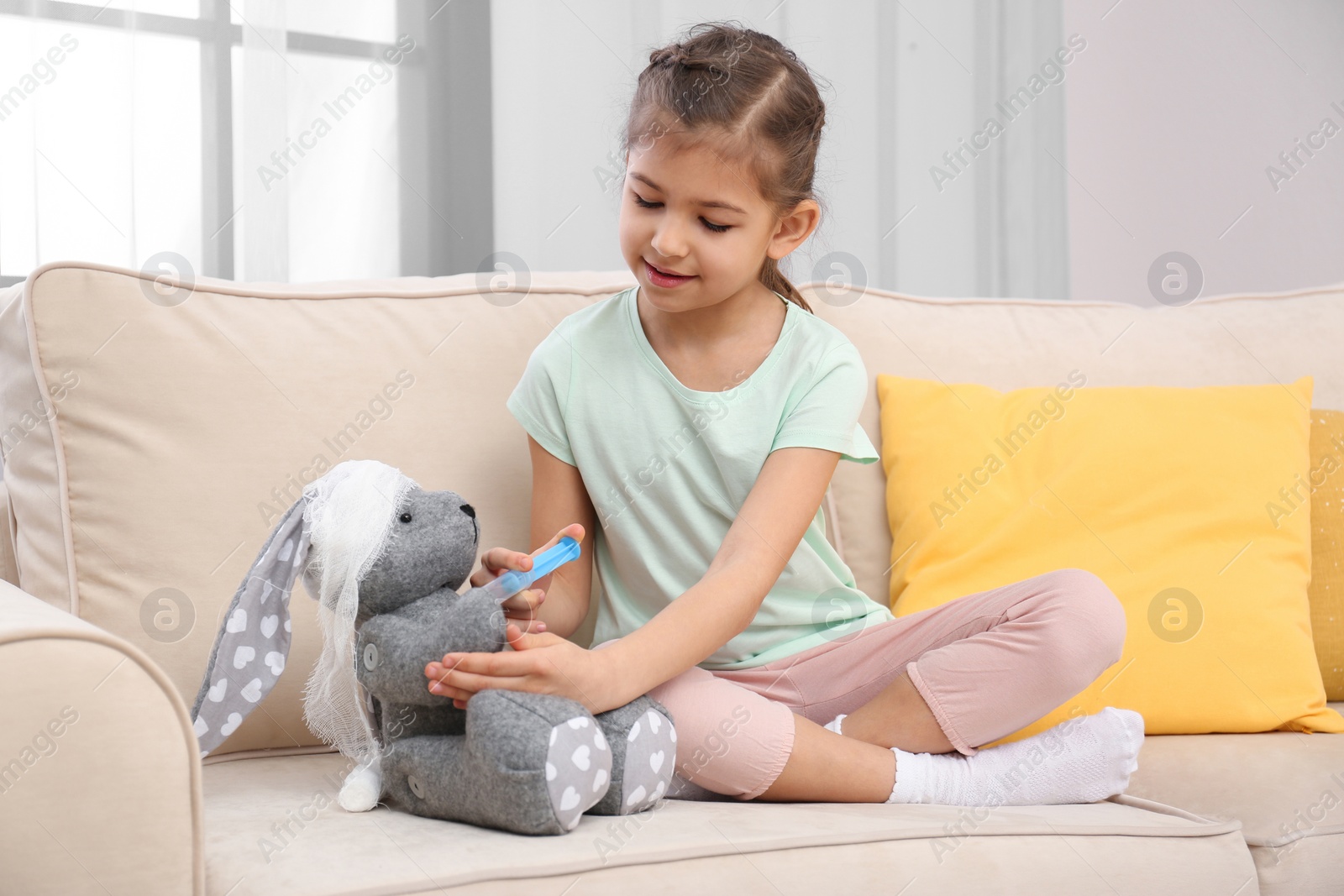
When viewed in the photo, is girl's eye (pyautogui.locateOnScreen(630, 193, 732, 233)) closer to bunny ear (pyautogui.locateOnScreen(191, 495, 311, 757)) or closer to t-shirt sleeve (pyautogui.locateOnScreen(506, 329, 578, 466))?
t-shirt sleeve (pyautogui.locateOnScreen(506, 329, 578, 466))

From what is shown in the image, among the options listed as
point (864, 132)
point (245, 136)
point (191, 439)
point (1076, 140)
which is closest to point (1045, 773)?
point (191, 439)

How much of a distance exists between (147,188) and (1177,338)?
4.47ft

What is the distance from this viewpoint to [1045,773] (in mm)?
912

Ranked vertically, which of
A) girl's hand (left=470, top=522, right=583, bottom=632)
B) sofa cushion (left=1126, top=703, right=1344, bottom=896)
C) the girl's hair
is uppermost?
the girl's hair

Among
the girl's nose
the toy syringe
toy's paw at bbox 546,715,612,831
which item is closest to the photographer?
toy's paw at bbox 546,715,612,831

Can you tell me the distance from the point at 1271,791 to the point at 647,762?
1.81ft

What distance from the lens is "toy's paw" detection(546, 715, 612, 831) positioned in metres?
0.72

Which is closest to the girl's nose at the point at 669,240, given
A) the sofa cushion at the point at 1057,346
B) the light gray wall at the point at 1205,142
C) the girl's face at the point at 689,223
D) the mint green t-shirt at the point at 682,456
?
the girl's face at the point at 689,223

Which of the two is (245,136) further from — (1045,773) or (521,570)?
(1045,773)

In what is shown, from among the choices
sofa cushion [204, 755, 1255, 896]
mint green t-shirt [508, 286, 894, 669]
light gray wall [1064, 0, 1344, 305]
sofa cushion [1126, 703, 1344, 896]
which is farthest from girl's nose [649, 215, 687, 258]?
light gray wall [1064, 0, 1344, 305]

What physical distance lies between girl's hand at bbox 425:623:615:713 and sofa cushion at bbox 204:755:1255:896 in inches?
3.4

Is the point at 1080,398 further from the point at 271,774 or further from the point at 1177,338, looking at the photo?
the point at 271,774

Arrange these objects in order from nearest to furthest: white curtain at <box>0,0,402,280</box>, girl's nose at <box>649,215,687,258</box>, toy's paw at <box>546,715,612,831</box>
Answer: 1. toy's paw at <box>546,715,612,831</box>
2. girl's nose at <box>649,215,687,258</box>
3. white curtain at <box>0,0,402,280</box>

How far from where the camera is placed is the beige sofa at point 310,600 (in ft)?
2.00
